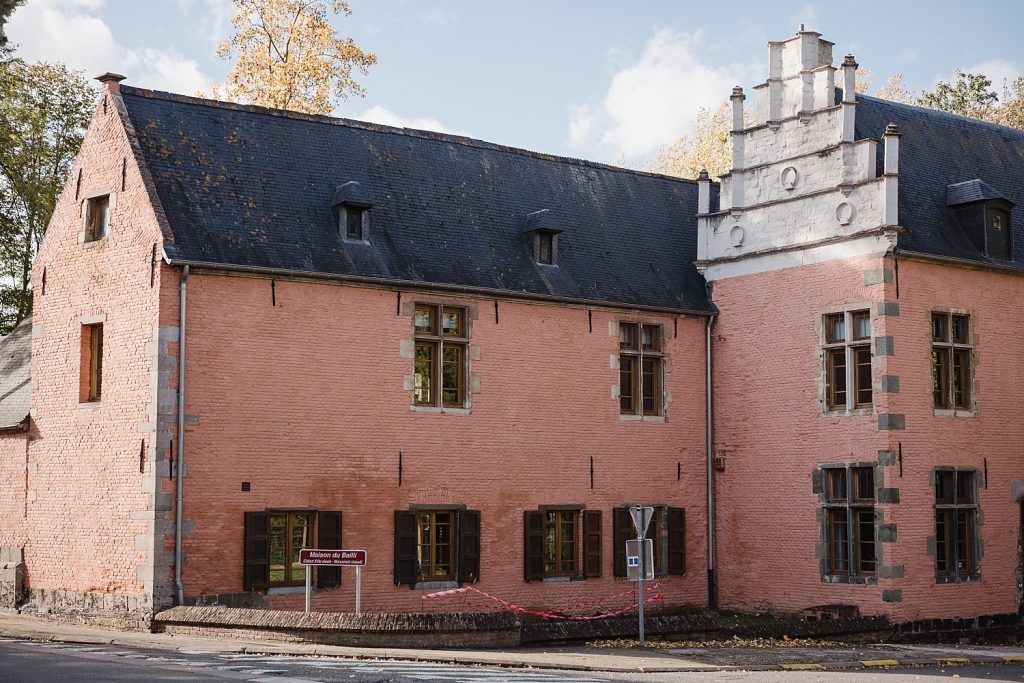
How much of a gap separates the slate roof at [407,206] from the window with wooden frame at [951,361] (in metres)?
4.04

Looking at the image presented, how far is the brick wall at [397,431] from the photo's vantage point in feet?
65.6

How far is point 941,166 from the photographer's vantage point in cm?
2480

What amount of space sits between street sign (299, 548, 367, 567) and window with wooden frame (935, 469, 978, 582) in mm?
9429

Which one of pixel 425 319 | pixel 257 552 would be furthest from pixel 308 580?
pixel 425 319

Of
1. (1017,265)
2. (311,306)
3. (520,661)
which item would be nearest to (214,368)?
(311,306)

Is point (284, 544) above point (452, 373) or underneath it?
underneath

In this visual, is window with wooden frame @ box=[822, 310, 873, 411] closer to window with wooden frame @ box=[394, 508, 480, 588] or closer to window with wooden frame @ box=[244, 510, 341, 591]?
window with wooden frame @ box=[394, 508, 480, 588]

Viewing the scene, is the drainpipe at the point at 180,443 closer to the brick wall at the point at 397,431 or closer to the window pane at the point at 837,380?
the brick wall at the point at 397,431

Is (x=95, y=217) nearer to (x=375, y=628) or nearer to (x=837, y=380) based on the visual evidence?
(x=375, y=628)

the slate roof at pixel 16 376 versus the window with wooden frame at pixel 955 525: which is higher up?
the slate roof at pixel 16 376

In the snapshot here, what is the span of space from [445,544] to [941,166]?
35.5 feet

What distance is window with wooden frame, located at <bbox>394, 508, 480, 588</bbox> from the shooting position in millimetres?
21609

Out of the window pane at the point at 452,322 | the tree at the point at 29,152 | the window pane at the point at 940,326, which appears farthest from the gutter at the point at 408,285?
the tree at the point at 29,152

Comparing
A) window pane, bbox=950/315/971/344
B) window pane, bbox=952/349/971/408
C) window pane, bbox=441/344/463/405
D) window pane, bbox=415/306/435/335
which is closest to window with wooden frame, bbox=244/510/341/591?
window pane, bbox=441/344/463/405
